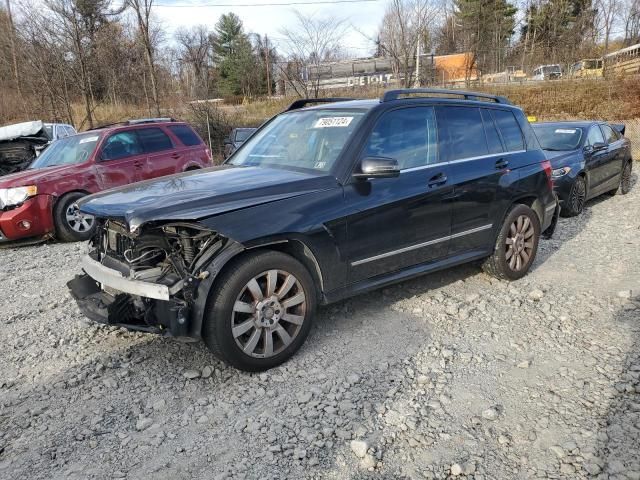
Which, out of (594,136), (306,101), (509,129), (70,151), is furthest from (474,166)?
(70,151)

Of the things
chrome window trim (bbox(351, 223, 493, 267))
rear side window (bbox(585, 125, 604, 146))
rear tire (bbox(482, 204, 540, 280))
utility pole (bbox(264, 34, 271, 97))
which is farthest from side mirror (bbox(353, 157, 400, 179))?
utility pole (bbox(264, 34, 271, 97))

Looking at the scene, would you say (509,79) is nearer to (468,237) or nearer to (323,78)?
(323,78)

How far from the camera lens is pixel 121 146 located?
26.4ft

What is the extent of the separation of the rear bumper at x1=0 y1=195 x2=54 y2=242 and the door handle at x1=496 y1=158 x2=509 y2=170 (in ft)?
20.0

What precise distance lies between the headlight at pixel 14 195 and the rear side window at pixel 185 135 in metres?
2.84

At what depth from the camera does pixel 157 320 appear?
2.97 m

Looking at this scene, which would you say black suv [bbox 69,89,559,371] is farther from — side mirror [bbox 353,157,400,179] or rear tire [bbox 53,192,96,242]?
rear tire [bbox 53,192,96,242]

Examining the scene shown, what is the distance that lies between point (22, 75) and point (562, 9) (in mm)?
38597

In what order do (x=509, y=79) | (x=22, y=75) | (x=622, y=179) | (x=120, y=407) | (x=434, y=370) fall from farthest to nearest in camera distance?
(x=509, y=79)
(x=22, y=75)
(x=622, y=179)
(x=434, y=370)
(x=120, y=407)

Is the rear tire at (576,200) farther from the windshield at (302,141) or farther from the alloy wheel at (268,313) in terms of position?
the alloy wheel at (268,313)

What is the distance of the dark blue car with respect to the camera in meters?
7.74

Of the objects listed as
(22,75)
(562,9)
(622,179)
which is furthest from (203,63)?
(622,179)

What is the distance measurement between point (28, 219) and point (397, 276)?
5.61m

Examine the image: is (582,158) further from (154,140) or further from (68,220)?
(68,220)
